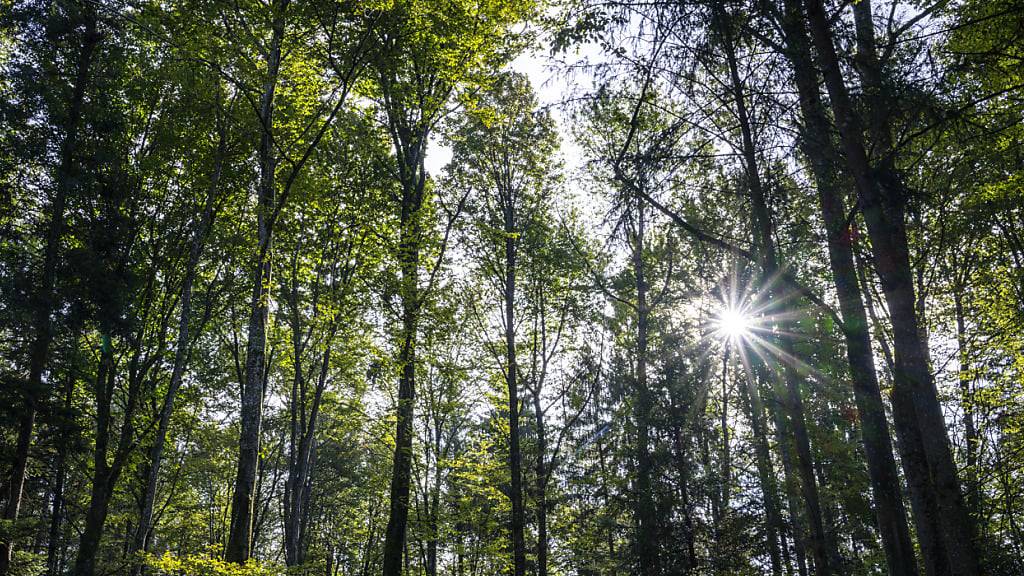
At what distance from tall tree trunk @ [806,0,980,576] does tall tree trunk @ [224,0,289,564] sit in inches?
317

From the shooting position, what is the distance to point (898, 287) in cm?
546

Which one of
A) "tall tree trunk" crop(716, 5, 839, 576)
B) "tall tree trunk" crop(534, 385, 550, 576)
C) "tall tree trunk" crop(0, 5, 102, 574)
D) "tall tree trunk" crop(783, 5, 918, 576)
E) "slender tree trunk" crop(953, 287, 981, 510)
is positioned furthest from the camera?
"tall tree trunk" crop(534, 385, 550, 576)

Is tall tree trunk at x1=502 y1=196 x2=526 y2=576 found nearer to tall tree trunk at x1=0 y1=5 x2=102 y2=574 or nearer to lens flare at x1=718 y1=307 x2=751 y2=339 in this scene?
lens flare at x1=718 y1=307 x2=751 y2=339

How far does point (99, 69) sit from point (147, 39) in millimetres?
1423

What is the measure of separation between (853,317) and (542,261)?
409 inches

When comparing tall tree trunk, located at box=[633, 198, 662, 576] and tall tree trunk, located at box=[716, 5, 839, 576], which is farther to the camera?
tall tree trunk, located at box=[633, 198, 662, 576]

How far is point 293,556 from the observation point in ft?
41.3

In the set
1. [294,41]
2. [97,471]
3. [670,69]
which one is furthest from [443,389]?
[670,69]

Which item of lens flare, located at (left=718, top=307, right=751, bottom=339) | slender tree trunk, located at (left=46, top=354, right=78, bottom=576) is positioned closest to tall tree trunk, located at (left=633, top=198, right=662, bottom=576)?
lens flare, located at (left=718, top=307, right=751, bottom=339)

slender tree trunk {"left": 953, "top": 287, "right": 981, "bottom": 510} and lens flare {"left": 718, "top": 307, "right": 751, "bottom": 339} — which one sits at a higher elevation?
lens flare {"left": 718, "top": 307, "right": 751, "bottom": 339}

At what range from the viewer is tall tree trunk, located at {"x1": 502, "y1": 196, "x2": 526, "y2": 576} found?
549 inches

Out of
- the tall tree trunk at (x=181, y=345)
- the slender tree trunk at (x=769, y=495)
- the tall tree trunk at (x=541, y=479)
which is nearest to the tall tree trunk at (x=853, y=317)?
the slender tree trunk at (x=769, y=495)

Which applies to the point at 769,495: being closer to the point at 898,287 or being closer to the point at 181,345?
the point at 898,287

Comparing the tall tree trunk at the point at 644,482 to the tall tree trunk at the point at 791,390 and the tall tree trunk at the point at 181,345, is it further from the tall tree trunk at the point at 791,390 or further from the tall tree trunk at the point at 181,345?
the tall tree trunk at the point at 181,345
